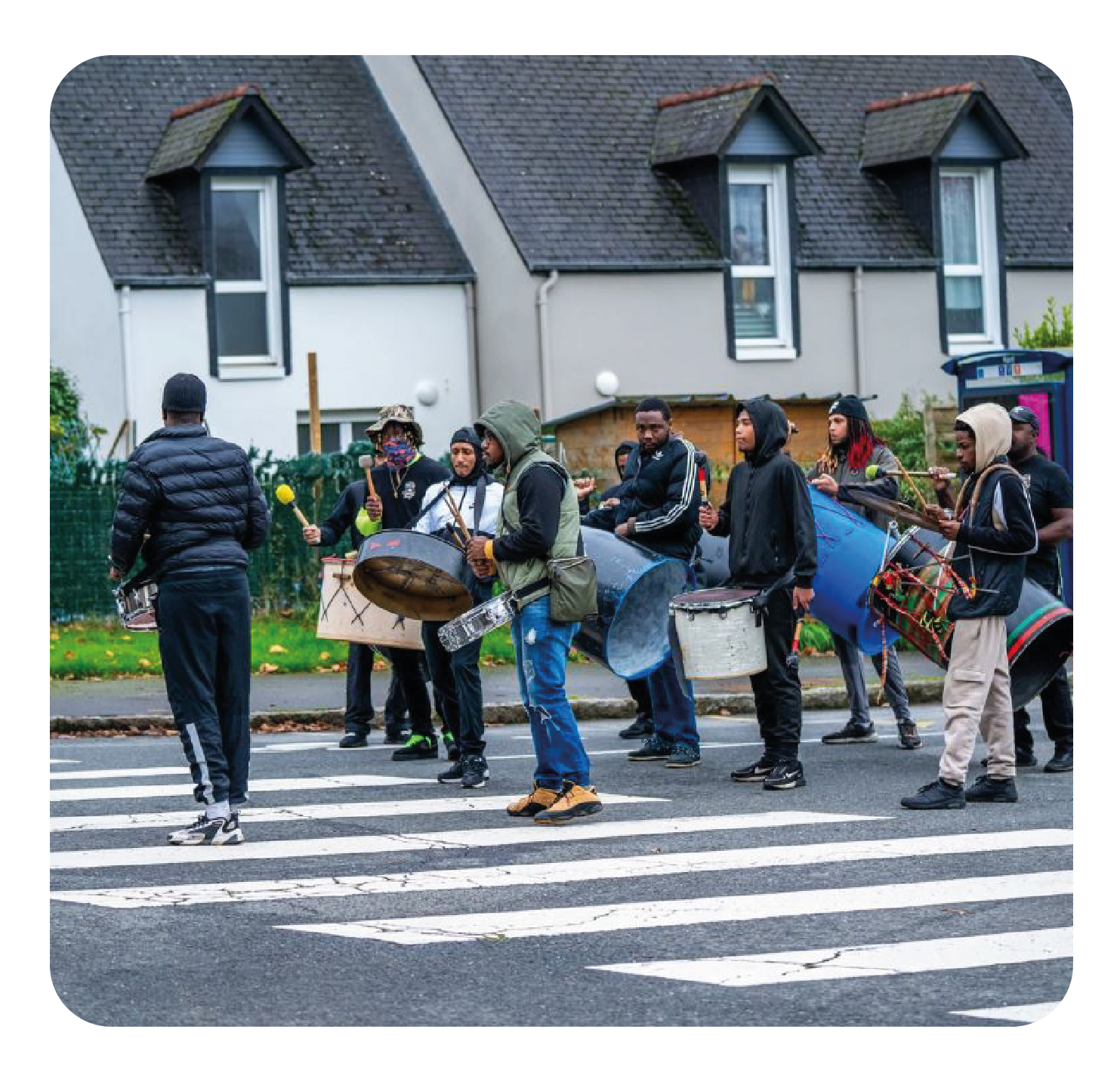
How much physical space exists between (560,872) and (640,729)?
15.9 ft

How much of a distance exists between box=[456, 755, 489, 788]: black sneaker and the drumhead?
4.56ft

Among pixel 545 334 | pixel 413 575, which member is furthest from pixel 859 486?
pixel 545 334

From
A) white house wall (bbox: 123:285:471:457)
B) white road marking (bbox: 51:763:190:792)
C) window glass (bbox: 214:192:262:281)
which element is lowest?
white road marking (bbox: 51:763:190:792)

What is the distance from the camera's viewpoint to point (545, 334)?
2433 cm

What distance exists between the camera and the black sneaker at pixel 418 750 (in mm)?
13078

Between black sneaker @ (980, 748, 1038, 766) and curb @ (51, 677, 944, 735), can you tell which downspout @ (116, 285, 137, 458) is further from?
black sneaker @ (980, 748, 1038, 766)

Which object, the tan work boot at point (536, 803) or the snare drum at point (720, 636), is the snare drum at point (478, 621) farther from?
the snare drum at point (720, 636)

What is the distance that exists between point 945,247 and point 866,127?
80.2 inches

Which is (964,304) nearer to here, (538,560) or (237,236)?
(237,236)

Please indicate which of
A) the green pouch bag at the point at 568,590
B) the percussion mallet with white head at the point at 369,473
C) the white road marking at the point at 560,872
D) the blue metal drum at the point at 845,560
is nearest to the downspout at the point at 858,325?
the percussion mallet with white head at the point at 369,473

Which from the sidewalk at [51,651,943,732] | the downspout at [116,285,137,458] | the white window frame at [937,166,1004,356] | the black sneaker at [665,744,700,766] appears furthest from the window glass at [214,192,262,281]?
the black sneaker at [665,744,700,766]

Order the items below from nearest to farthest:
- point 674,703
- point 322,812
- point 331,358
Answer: point 322,812 < point 674,703 < point 331,358

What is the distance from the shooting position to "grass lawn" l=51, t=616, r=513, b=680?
18016 millimetres

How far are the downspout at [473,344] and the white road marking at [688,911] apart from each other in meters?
16.6
